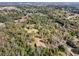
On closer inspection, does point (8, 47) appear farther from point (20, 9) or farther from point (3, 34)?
point (20, 9)

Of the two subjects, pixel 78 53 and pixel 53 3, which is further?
pixel 53 3

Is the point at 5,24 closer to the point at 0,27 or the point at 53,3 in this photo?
the point at 0,27

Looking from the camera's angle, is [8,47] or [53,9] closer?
[8,47]

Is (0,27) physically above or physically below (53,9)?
below

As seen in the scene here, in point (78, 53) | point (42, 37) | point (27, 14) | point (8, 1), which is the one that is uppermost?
point (8, 1)

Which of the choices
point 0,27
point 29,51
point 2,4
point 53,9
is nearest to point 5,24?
point 0,27

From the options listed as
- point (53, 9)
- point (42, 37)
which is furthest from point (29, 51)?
point (53, 9)

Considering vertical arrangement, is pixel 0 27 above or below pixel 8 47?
above
